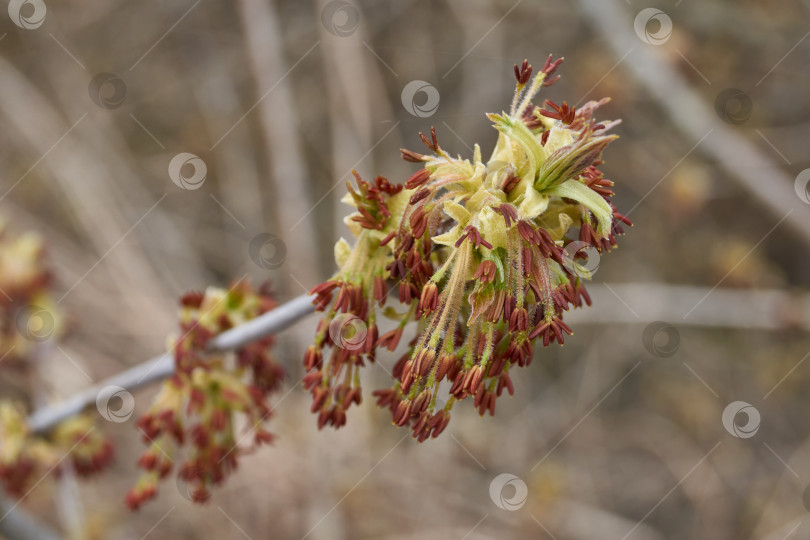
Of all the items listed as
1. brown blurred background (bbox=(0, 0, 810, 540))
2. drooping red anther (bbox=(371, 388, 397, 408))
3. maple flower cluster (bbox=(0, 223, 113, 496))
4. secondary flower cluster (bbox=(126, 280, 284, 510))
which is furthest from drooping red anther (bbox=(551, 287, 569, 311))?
brown blurred background (bbox=(0, 0, 810, 540))

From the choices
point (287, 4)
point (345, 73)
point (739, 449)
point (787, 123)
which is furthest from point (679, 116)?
point (287, 4)

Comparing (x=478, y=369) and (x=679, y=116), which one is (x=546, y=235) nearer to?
(x=478, y=369)

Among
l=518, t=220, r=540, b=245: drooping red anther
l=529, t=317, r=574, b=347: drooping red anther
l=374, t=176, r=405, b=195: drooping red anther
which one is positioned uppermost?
l=518, t=220, r=540, b=245: drooping red anther

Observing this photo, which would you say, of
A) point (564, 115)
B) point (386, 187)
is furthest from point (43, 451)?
point (564, 115)

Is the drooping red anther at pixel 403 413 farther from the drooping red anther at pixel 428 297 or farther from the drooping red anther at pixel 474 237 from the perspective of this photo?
the drooping red anther at pixel 474 237

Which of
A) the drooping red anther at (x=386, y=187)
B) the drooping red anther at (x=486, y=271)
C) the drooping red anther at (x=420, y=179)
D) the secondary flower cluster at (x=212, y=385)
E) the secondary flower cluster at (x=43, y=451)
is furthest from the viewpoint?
the secondary flower cluster at (x=43, y=451)

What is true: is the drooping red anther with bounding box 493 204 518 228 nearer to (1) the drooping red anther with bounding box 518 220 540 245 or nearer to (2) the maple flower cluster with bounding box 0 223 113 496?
(1) the drooping red anther with bounding box 518 220 540 245

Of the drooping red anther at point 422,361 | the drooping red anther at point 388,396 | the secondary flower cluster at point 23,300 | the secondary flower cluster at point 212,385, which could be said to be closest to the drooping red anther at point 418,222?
the drooping red anther at point 422,361
